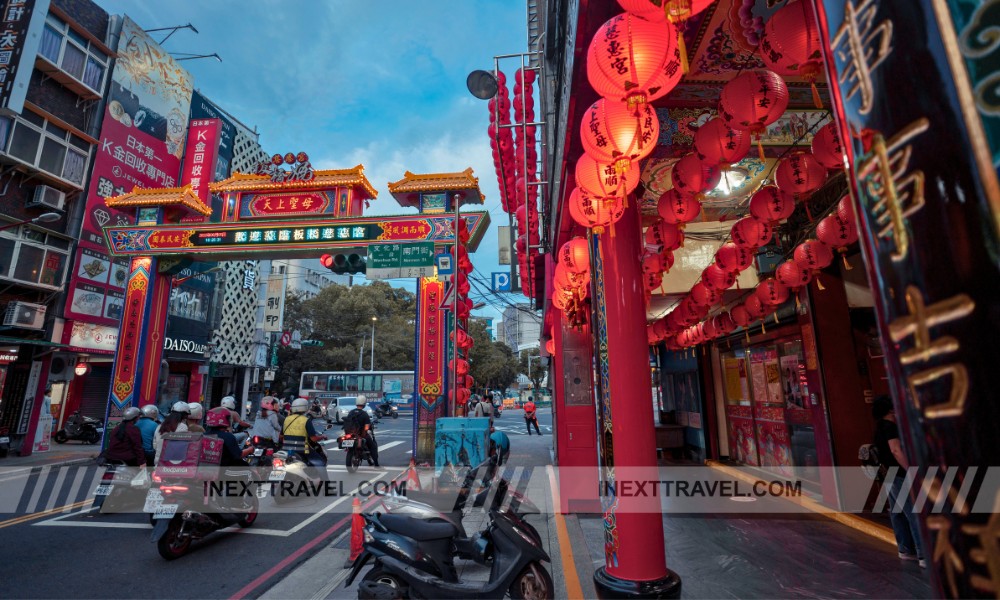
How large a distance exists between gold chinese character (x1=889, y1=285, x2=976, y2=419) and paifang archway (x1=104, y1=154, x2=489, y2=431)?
39.6 ft

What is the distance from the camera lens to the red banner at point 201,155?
1941cm

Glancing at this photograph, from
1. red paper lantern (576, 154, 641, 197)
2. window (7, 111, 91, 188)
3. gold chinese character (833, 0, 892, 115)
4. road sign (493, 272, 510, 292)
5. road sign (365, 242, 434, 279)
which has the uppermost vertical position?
window (7, 111, 91, 188)

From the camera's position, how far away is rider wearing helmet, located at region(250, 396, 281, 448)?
8344 millimetres

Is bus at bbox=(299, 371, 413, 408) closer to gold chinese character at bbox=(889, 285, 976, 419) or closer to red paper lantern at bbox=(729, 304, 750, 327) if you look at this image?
red paper lantern at bbox=(729, 304, 750, 327)

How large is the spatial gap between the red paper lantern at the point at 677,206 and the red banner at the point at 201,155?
20.2 m

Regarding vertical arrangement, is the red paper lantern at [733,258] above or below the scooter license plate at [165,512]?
above

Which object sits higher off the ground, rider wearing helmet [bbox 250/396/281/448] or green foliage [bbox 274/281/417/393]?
green foliage [bbox 274/281/417/393]

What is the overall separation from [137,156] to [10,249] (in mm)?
5788

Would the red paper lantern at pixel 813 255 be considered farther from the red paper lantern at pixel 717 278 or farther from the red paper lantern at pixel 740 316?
the red paper lantern at pixel 740 316

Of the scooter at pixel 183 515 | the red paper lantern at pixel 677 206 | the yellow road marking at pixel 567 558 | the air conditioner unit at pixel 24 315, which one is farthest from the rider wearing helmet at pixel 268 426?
the air conditioner unit at pixel 24 315

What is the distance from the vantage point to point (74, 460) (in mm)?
12125

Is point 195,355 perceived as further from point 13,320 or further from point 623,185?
point 623,185

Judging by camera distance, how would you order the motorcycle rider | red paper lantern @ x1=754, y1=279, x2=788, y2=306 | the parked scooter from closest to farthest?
red paper lantern @ x1=754, y1=279, x2=788, y2=306
the motorcycle rider
the parked scooter

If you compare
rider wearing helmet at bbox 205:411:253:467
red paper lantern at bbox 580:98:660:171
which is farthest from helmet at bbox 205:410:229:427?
red paper lantern at bbox 580:98:660:171
